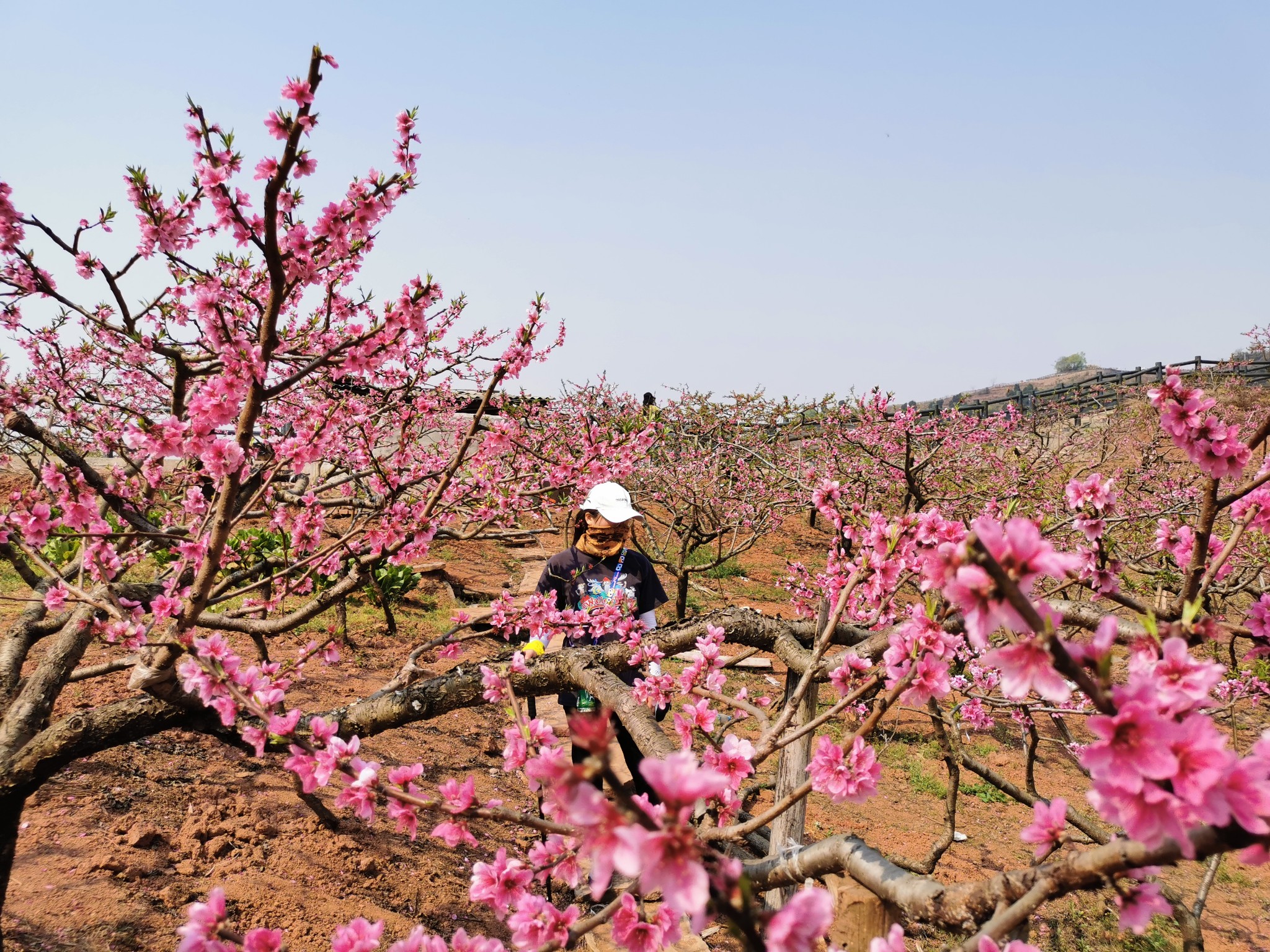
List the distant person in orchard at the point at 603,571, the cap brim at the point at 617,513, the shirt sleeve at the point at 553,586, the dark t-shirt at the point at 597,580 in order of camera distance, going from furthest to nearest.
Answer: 1. the shirt sleeve at the point at 553,586
2. the dark t-shirt at the point at 597,580
3. the distant person in orchard at the point at 603,571
4. the cap brim at the point at 617,513

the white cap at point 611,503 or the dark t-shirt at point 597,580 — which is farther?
the dark t-shirt at point 597,580

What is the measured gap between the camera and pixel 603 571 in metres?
4.51

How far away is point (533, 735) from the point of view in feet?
6.81

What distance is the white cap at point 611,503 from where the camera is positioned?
4.21 metres

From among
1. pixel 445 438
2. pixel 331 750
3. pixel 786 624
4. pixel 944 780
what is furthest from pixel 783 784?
Result: pixel 445 438

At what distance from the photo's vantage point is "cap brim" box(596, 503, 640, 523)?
417cm

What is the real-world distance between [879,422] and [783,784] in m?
10.1

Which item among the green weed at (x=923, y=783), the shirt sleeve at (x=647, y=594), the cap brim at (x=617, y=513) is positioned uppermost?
the cap brim at (x=617, y=513)

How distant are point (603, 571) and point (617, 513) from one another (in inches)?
20.3

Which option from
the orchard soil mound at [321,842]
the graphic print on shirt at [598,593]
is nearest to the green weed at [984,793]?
the orchard soil mound at [321,842]

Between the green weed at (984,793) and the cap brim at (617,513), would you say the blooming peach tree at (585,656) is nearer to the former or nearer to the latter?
the cap brim at (617,513)

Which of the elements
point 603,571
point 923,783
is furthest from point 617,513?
point 923,783

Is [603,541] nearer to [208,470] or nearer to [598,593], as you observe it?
[598,593]

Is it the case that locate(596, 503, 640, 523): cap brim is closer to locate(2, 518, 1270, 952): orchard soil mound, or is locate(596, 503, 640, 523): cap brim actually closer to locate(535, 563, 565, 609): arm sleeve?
locate(535, 563, 565, 609): arm sleeve
